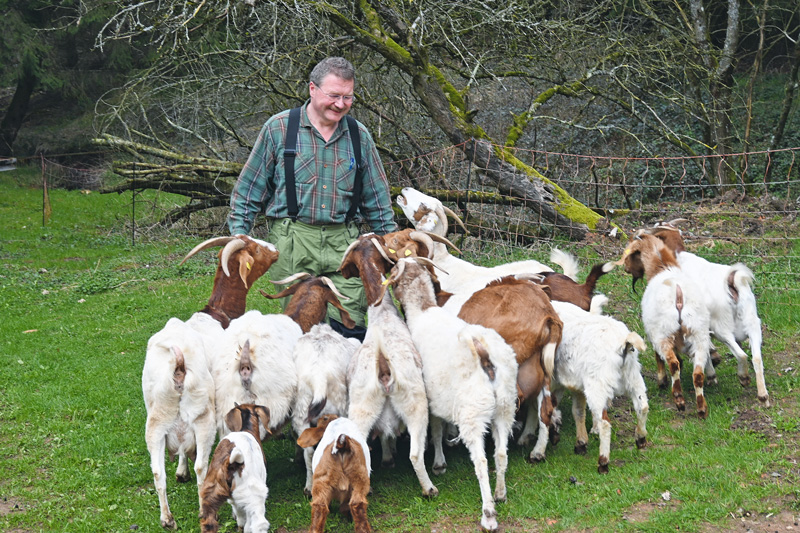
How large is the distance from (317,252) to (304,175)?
569 mm

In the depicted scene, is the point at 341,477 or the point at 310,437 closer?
the point at 341,477

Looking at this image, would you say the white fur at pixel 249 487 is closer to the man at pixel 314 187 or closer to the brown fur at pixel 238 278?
the brown fur at pixel 238 278

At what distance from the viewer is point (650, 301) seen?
588 centimetres

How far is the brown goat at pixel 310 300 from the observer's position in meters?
5.30

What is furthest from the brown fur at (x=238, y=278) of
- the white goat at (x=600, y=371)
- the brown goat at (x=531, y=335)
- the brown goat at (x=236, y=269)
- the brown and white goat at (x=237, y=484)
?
the white goat at (x=600, y=371)

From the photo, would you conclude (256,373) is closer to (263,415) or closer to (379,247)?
(263,415)

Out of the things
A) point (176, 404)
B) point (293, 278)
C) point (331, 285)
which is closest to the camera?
point (176, 404)

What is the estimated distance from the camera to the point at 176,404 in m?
4.55

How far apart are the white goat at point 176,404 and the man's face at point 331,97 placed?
1852 mm

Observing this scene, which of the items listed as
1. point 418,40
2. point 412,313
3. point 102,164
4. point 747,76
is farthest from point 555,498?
point 102,164

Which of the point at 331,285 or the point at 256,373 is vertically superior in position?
the point at 331,285

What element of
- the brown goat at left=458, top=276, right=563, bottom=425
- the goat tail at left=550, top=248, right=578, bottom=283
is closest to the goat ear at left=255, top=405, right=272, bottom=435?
the brown goat at left=458, top=276, right=563, bottom=425

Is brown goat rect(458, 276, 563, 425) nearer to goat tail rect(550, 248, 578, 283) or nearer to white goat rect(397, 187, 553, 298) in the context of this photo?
white goat rect(397, 187, 553, 298)

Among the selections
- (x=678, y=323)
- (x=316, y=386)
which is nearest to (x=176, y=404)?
(x=316, y=386)
